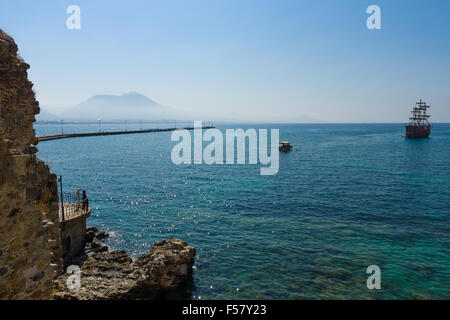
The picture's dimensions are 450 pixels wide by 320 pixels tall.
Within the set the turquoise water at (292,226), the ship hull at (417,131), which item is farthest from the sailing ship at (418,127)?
the turquoise water at (292,226)

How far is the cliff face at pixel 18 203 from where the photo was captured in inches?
244

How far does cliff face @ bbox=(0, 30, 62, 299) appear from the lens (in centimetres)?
620

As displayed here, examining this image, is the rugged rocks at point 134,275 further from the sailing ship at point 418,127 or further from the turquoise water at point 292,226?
the sailing ship at point 418,127

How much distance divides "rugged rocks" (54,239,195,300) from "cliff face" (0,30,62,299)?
8.44 m

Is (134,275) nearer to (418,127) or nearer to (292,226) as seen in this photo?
(292,226)

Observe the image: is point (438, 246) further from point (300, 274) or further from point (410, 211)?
point (300, 274)

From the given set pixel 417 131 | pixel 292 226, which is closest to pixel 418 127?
pixel 417 131

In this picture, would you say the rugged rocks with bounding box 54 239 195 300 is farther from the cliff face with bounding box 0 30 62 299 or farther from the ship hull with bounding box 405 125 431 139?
the ship hull with bounding box 405 125 431 139

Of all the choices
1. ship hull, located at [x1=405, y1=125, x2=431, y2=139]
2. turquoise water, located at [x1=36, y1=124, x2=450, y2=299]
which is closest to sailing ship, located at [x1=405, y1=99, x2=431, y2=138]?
ship hull, located at [x1=405, y1=125, x2=431, y2=139]

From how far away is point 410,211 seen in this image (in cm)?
2964

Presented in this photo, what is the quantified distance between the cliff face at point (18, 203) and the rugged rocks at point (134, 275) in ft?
27.7
